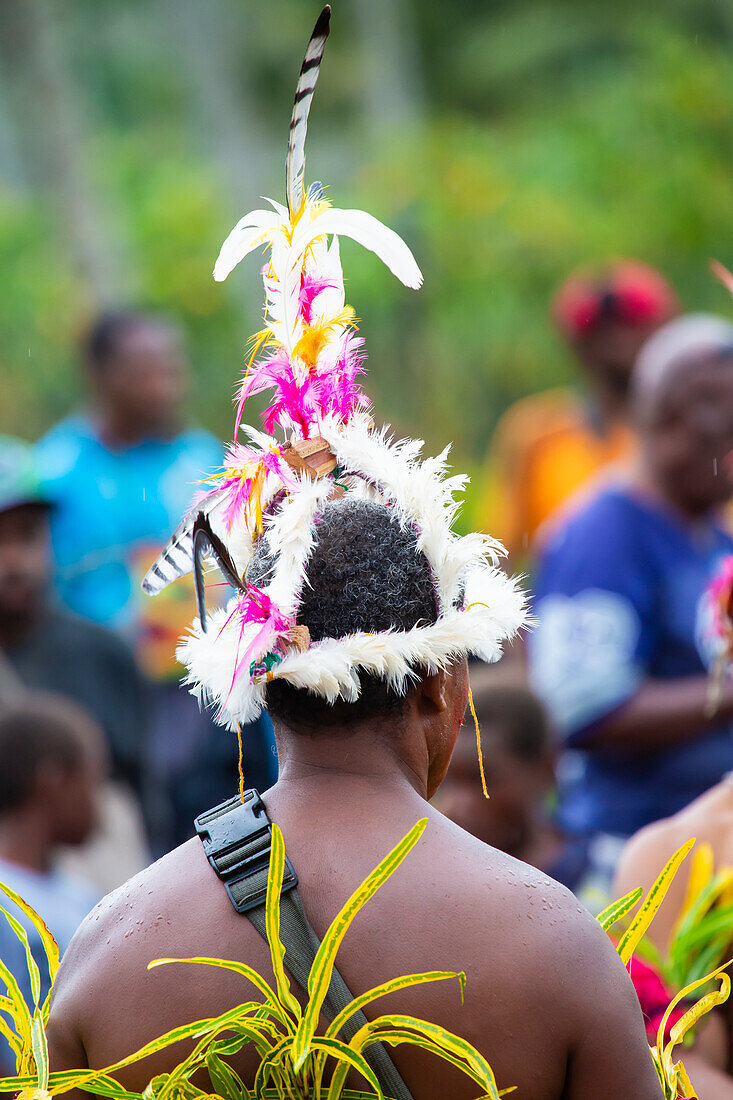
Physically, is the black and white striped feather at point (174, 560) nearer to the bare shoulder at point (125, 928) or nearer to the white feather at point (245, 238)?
the white feather at point (245, 238)

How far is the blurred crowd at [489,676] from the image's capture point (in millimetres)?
4250

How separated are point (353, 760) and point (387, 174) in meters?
12.9

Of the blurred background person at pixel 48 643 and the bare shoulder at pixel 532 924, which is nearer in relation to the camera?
the bare shoulder at pixel 532 924

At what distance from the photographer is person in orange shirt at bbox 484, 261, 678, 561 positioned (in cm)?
617

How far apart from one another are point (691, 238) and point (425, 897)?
42.4 ft

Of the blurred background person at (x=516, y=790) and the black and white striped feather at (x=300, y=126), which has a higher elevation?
the black and white striped feather at (x=300, y=126)

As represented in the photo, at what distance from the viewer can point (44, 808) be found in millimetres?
4246

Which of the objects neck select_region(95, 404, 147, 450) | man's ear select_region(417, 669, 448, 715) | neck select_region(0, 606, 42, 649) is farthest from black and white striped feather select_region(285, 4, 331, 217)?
neck select_region(95, 404, 147, 450)

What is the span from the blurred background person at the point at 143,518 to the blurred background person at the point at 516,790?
4.08ft

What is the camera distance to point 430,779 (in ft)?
6.84

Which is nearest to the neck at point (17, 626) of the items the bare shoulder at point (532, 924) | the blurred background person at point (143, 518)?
the blurred background person at point (143, 518)

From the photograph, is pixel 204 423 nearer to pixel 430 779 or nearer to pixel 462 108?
pixel 462 108

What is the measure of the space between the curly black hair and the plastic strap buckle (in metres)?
0.15

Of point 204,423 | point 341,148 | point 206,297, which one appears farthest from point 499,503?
point 341,148
